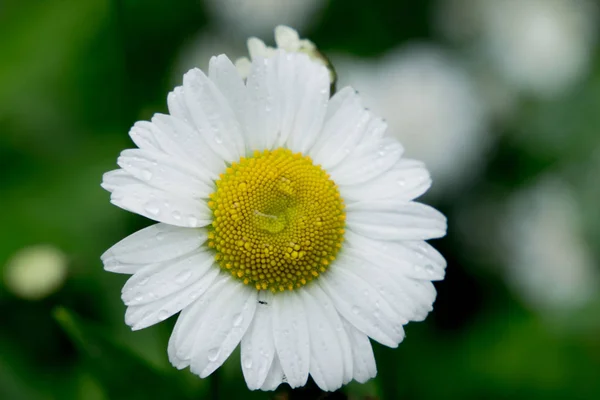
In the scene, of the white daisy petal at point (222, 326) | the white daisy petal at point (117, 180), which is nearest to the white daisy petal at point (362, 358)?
the white daisy petal at point (222, 326)

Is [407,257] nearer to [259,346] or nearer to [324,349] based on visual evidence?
[324,349]

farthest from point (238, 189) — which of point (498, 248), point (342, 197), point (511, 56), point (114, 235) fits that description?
point (511, 56)

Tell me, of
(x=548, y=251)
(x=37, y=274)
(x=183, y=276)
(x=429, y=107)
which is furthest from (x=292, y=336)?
(x=548, y=251)

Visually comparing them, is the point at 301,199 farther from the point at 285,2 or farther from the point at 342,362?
the point at 285,2

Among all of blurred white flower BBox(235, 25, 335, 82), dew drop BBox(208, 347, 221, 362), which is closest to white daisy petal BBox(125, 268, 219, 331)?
dew drop BBox(208, 347, 221, 362)

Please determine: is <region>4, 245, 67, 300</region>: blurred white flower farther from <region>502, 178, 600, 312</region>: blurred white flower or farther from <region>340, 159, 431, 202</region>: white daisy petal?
<region>502, 178, 600, 312</region>: blurred white flower

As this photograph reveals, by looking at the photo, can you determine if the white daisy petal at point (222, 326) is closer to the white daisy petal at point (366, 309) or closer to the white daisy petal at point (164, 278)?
the white daisy petal at point (164, 278)
